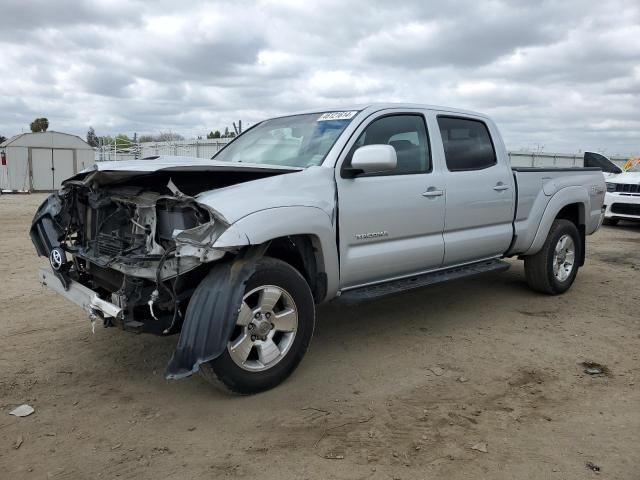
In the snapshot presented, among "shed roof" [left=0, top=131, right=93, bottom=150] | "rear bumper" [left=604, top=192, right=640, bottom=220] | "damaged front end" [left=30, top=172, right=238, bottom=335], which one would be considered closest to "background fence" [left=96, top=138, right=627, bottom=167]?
"shed roof" [left=0, top=131, right=93, bottom=150]

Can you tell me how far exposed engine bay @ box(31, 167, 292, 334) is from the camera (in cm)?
325

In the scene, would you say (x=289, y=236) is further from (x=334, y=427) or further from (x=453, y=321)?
(x=453, y=321)

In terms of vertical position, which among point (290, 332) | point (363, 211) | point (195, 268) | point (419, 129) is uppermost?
point (419, 129)

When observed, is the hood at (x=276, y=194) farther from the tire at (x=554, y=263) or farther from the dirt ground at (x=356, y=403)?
the tire at (x=554, y=263)

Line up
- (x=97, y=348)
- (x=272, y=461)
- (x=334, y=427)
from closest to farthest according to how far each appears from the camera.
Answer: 1. (x=272, y=461)
2. (x=334, y=427)
3. (x=97, y=348)

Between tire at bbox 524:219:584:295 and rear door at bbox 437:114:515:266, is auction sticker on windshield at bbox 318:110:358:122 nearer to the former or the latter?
rear door at bbox 437:114:515:266

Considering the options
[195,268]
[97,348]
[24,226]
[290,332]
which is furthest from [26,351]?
[24,226]

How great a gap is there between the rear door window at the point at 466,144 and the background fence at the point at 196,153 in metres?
16.9

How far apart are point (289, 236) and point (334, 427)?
4.14 feet

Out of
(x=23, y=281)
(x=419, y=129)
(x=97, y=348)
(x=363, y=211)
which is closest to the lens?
(x=363, y=211)

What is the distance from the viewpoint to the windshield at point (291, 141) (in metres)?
4.24

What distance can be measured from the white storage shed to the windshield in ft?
66.5

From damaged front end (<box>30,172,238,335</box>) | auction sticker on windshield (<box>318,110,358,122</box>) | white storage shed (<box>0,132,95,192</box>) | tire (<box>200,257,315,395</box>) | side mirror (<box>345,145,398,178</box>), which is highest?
white storage shed (<box>0,132,95,192</box>)

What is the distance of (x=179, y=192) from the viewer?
10.8ft
